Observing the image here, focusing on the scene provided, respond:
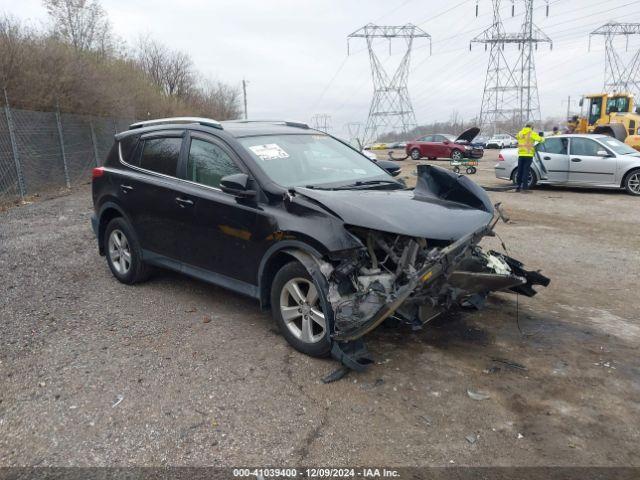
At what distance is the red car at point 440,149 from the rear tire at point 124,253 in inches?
867

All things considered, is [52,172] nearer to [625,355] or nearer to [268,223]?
[268,223]

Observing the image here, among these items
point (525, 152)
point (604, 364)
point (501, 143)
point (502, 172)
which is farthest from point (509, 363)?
point (501, 143)

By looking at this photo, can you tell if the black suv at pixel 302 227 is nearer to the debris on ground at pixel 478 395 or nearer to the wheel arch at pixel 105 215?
the wheel arch at pixel 105 215

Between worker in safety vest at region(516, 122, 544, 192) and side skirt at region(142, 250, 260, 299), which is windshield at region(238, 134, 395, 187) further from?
worker in safety vest at region(516, 122, 544, 192)

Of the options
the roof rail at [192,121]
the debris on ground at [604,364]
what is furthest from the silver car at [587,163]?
the roof rail at [192,121]

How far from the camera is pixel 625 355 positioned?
3904mm

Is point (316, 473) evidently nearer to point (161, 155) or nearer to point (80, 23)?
point (161, 155)

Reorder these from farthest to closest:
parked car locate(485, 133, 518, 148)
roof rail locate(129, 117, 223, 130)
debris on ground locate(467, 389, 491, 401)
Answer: parked car locate(485, 133, 518, 148)
roof rail locate(129, 117, 223, 130)
debris on ground locate(467, 389, 491, 401)

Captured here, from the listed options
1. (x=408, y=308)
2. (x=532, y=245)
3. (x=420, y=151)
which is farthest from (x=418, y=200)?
(x=420, y=151)

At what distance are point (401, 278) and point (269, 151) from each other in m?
1.78

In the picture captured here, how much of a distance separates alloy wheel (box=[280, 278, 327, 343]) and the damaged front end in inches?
8.2

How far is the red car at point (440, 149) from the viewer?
85.9 ft

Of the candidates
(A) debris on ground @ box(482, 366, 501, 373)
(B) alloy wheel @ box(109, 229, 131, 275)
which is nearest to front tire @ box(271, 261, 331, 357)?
(A) debris on ground @ box(482, 366, 501, 373)

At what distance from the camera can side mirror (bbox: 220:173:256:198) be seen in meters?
4.02
